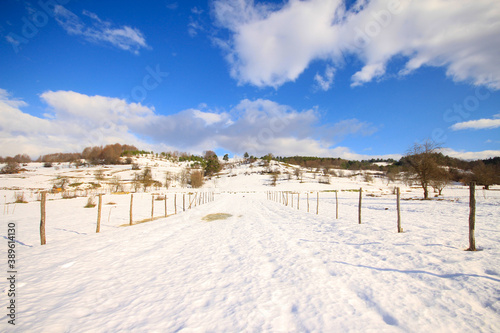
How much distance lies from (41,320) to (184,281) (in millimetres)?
2488

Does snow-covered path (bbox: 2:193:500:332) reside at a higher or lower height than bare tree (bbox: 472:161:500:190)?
lower

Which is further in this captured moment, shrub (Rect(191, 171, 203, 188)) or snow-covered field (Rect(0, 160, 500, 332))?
shrub (Rect(191, 171, 203, 188))

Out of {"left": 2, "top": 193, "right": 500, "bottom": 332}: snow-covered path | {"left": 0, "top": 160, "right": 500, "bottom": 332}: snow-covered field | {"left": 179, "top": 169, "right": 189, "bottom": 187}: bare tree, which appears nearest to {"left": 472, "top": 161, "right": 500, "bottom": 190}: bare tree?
{"left": 0, "top": 160, "right": 500, "bottom": 332}: snow-covered field

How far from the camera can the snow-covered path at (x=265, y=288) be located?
10.5ft

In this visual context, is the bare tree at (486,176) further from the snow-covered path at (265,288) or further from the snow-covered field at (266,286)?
the snow-covered path at (265,288)

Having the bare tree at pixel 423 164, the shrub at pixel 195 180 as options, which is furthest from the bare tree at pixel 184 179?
the bare tree at pixel 423 164

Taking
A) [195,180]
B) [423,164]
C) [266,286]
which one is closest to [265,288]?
[266,286]

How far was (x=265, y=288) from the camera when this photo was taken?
4.28m

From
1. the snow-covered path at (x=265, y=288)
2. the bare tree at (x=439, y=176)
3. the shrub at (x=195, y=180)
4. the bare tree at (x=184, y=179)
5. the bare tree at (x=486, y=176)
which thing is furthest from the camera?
the bare tree at (x=184, y=179)

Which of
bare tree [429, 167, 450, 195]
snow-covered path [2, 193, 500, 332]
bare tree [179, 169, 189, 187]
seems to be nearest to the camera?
snow-covered path [2, 193, 500, 332]

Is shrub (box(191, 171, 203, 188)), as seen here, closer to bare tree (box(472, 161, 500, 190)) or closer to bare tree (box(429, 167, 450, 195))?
bare tree (box(429, 167, 450, 195))

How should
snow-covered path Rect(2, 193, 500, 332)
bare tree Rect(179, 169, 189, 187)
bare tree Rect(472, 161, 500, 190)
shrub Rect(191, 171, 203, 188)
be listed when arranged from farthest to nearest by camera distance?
bare tree Rect(179, 169, 189, 187), shrub Rect(191, 171, 203, 188), bare tree Rect(472, 161, 500, 190), snow-covered path Rect(2, 193, 500, 332)

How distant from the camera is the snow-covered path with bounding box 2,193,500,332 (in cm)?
320

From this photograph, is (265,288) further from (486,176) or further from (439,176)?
(486,176)
